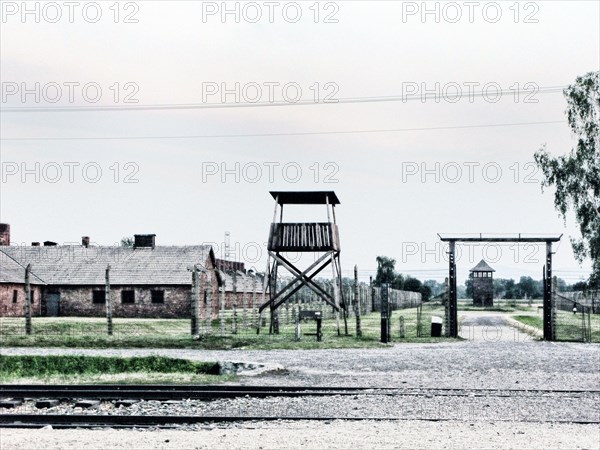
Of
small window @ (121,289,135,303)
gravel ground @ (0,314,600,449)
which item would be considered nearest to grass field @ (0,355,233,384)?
gravel ground @ (0,314,600,449)

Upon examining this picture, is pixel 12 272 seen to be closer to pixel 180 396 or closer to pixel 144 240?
pixel 144 240

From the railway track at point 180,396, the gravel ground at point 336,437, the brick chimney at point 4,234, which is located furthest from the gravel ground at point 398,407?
the brick chimney at point 4,234

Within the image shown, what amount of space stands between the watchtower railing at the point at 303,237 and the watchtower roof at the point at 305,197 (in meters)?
0.93

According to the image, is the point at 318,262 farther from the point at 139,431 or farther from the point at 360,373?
the point at 139,431

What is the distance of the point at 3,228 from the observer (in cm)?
5553

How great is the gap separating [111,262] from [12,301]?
6913mm

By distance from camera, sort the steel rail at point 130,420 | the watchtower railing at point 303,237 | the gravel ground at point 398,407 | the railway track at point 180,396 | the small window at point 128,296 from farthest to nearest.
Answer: the small window at point 128,296 < the watchtower railing at point 303,237 < the railway track at point 180,396 < the steel rail at point 130,420 < the gravel ground at point 398,407

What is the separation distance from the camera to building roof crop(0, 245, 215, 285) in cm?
4697

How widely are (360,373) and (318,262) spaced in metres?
11.7

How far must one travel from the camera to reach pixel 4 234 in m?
55.4

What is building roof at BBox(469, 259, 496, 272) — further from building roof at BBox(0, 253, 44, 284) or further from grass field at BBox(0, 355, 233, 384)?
grass field at BBox(0, 355, 233, 384)

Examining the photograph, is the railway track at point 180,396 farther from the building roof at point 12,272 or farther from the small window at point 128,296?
the small window at point 128,296

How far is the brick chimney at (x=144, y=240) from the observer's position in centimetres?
5097

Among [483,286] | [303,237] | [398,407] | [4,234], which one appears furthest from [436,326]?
[483,286]
